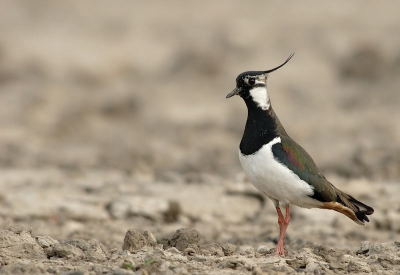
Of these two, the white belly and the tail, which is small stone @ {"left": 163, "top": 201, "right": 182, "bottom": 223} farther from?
the white belly

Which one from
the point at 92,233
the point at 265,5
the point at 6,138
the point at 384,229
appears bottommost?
the point at 92,233

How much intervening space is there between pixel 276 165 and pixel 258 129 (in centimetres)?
53

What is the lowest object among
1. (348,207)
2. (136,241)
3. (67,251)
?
(67,251)

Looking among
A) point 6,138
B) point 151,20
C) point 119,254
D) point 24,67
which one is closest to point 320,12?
point 151,20

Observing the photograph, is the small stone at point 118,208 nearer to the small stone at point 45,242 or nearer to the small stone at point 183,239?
the small stone at point 183,239

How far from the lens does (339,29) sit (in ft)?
78.1

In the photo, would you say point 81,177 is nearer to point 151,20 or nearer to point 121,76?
point 121,76

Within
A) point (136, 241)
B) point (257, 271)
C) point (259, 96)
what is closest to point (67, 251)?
point (136, 241)

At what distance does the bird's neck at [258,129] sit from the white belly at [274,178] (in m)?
0.08

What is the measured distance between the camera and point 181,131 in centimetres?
1811

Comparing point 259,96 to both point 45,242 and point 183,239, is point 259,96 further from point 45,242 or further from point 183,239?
point 45,242

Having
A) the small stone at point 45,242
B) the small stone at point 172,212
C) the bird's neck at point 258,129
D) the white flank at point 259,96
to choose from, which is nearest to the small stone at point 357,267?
the bird's neck at point 258,129

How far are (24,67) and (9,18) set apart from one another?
5159 mm

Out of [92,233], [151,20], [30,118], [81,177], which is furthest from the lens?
[151,20]
